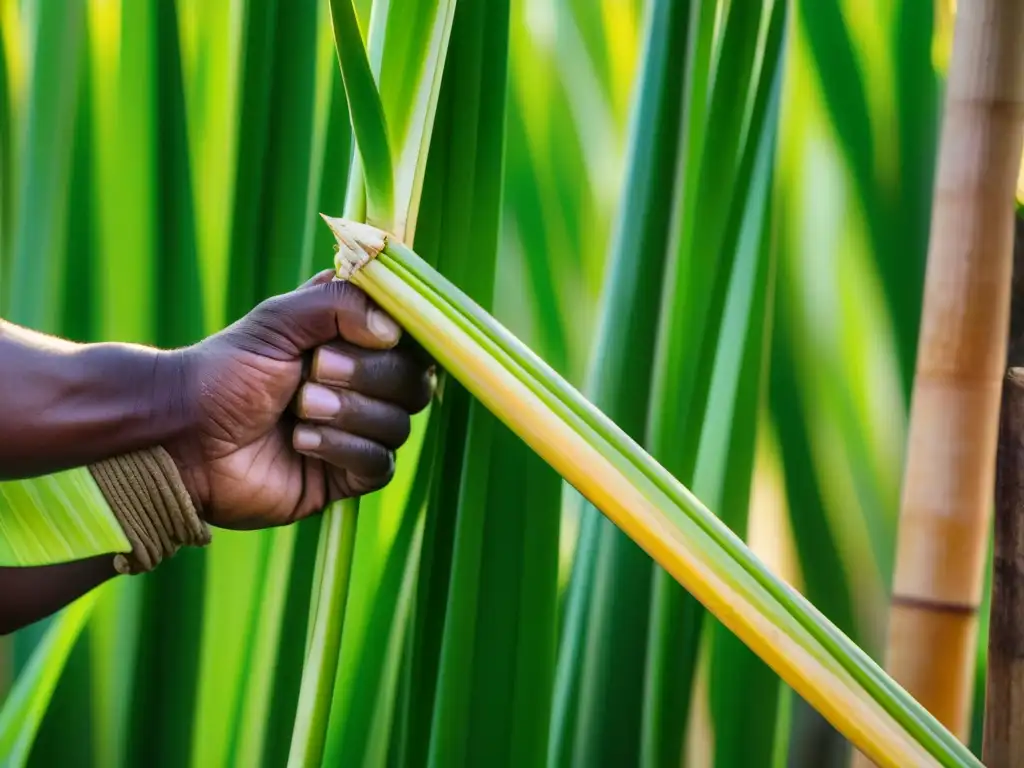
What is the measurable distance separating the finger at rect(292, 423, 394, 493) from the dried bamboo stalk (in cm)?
41

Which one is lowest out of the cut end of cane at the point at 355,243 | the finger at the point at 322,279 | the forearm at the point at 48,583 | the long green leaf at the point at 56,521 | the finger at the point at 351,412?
the forearm at the point at 48,583

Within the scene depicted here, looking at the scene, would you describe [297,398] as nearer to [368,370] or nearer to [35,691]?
[368,370]

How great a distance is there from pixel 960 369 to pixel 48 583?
0.66 metres

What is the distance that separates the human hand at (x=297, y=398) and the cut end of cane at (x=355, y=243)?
17 mm

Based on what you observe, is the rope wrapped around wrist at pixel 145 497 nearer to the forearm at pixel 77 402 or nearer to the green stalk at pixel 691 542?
the forearm at pixel 77 402

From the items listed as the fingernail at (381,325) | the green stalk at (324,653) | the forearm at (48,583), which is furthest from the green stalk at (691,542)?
the forearm at (48,583)

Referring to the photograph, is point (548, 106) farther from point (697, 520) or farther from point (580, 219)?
point (697, 520)

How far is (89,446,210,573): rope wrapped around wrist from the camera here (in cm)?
60

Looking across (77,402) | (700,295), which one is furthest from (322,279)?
→ (700,295)

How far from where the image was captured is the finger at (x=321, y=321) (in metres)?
0.59

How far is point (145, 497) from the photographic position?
0.60m

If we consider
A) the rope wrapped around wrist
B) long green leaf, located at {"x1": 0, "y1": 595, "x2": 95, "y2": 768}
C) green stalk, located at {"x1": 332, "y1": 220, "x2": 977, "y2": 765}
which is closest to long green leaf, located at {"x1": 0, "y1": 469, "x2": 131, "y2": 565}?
the rope wrapped around wrist

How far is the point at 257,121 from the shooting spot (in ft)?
2.55

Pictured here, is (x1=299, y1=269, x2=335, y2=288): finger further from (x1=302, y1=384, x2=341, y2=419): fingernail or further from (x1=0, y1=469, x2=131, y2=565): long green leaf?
(x1=0, y1=469, x2=131, y2=565): long green leaf
